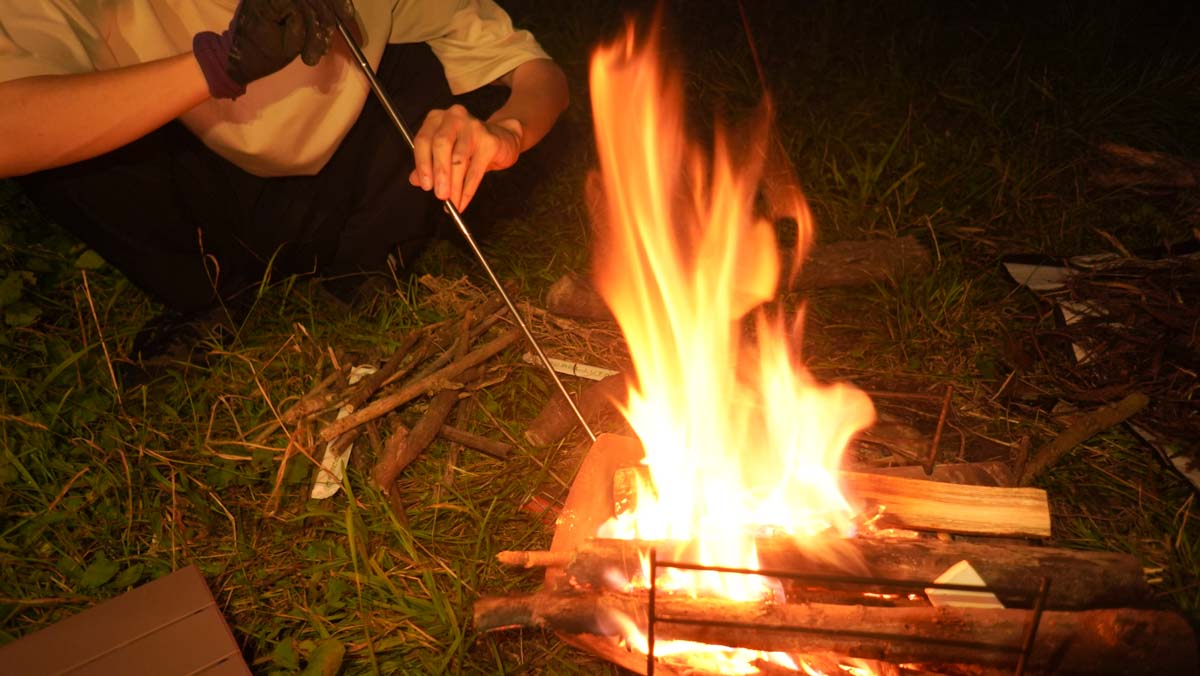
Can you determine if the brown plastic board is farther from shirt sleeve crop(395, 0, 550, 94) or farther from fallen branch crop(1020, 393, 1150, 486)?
fallen branch crop(1020, 393, 1150, 486)

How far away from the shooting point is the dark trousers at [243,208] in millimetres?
2969

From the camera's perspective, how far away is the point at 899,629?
189cm

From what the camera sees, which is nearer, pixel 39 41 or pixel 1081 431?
pixel 39 41

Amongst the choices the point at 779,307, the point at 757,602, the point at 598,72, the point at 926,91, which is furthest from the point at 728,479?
the point at 926,91

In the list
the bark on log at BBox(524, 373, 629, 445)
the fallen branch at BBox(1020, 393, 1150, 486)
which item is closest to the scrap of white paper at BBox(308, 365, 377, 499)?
the bark on log at BBox(524, 373, 629, 445)

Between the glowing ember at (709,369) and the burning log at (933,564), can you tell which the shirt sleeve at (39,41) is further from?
the burning log at (933,564)

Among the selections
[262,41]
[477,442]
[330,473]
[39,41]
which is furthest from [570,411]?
[39,41]

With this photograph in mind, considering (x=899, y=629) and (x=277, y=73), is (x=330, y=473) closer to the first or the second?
(x=277, y=73)

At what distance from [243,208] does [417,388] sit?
114 centimetres

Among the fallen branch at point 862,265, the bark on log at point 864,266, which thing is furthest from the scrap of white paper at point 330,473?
the bark on log at point 864,266

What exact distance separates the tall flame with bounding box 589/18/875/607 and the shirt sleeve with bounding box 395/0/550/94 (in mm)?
606

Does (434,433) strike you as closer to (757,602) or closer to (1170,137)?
(757,602)

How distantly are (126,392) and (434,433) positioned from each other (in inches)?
51.6

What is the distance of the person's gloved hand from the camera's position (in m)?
2.33
